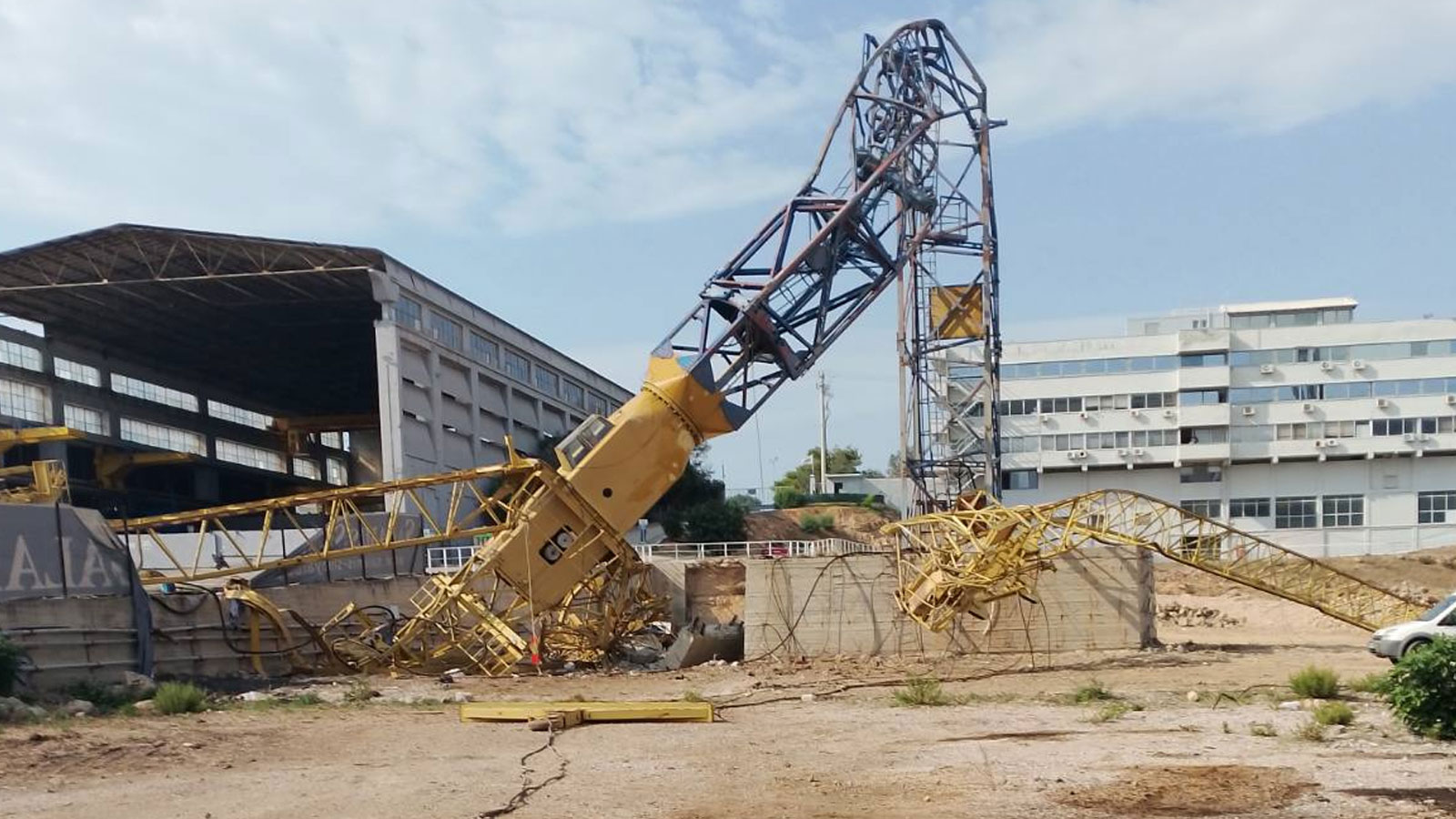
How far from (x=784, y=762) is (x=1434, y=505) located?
5654 cm

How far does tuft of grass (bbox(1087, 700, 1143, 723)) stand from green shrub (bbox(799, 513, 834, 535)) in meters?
54.8

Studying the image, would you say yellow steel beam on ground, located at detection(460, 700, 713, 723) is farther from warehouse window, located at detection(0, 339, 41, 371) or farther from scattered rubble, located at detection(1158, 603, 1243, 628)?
warehouse window, located at detection(0, 339, 41, 371)

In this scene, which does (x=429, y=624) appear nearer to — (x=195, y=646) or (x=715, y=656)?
(x=195, y=646)

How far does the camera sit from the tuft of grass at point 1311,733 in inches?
620

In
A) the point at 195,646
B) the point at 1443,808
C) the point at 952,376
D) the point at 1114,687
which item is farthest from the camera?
the point at 952,376

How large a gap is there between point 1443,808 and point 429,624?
934 inches

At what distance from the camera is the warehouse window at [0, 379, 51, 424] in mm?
54781

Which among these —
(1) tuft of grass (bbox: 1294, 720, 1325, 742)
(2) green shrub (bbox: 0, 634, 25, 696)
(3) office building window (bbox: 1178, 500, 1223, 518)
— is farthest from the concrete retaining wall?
(3) office building window (bbox: 1178, 500, 1223, 518)

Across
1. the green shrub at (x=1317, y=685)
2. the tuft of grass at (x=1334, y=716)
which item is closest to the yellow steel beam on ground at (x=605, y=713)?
the tuft of grass at (x=1334, y=716)

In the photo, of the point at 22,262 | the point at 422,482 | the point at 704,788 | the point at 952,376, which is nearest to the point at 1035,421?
the point at 952,376

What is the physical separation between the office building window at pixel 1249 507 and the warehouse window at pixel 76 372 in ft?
183

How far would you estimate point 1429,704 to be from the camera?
15094 millimetres

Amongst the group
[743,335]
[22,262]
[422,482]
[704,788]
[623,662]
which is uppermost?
[22,262]

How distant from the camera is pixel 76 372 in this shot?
58844 millimetres
